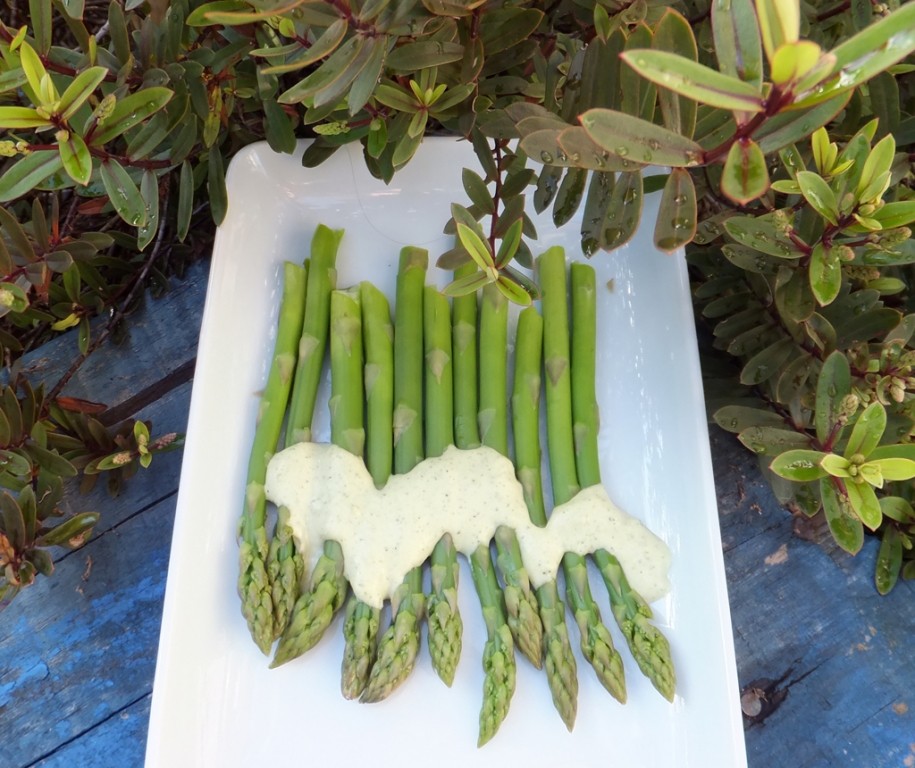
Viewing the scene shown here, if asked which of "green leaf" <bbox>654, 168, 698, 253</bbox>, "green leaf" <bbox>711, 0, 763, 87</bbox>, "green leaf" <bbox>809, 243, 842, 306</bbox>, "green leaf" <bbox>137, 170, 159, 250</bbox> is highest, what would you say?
"green leaf" <bbox>711, 0, 763, 87</bbox>

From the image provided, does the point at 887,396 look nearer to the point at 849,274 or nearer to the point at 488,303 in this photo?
the point at 849,274

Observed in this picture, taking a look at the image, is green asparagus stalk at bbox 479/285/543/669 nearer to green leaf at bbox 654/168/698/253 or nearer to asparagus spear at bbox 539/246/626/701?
asparagus spear at bbox 539/246/626/701

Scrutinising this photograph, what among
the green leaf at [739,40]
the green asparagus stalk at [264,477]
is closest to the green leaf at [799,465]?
the green leaf at [739,40]

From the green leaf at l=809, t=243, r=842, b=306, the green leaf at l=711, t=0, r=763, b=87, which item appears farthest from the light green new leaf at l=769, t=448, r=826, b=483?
the green leaf at l=711, t=0, r=763, b=87

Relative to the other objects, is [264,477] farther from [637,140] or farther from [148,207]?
[637,140]

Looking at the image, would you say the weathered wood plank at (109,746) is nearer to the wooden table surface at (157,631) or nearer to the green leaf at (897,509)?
the wooden table surface at (157,631)

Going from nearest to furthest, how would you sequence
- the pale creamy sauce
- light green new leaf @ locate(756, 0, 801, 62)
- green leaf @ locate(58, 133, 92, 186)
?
light green new leaf @ locate(756, 0, 801, 62) < green leaf @ locate(58, 133, 92, 186) < the pale creamy sauce
